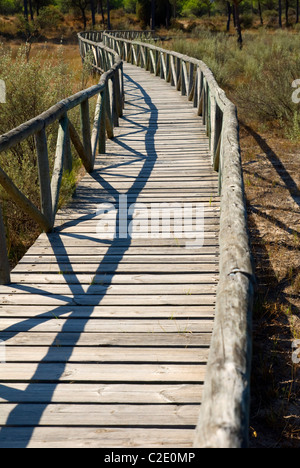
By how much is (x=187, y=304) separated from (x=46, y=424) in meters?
1.32

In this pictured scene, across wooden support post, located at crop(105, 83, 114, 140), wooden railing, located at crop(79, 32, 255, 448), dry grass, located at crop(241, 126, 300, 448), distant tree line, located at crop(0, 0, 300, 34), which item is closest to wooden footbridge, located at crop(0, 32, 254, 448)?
wooden railing, located at crop(79, 32, 255, 448)

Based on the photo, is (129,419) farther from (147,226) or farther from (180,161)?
(180,161)

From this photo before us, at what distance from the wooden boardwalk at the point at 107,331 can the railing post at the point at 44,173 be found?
25 centimetres

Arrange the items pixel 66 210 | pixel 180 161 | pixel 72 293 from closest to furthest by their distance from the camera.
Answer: pixel 72 293, pixel 66 210, pixel 180 161

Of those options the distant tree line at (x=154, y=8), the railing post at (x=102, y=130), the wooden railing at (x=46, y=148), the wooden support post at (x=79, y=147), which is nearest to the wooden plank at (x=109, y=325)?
the wooden railing at (x=46, y=148)

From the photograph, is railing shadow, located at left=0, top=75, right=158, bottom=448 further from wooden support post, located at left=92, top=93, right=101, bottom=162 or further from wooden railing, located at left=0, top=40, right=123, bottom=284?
wooden support post, located at left=92, top=93, right=101, bottom=162

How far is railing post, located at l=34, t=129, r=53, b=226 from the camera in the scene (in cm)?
430

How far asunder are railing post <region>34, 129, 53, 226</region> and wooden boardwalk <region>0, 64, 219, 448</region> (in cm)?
25

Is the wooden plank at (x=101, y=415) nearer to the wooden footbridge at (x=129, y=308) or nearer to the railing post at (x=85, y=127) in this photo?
the wooden footbridge at (x=129, y=308)

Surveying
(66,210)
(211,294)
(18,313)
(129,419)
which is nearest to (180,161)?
(66,210)

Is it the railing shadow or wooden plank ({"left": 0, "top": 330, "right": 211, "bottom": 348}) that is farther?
wooden plank ({"left": 0, "top": 330, "right": 211, "bottom": 348})

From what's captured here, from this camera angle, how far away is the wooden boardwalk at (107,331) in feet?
7.53

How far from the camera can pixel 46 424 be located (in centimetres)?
229
